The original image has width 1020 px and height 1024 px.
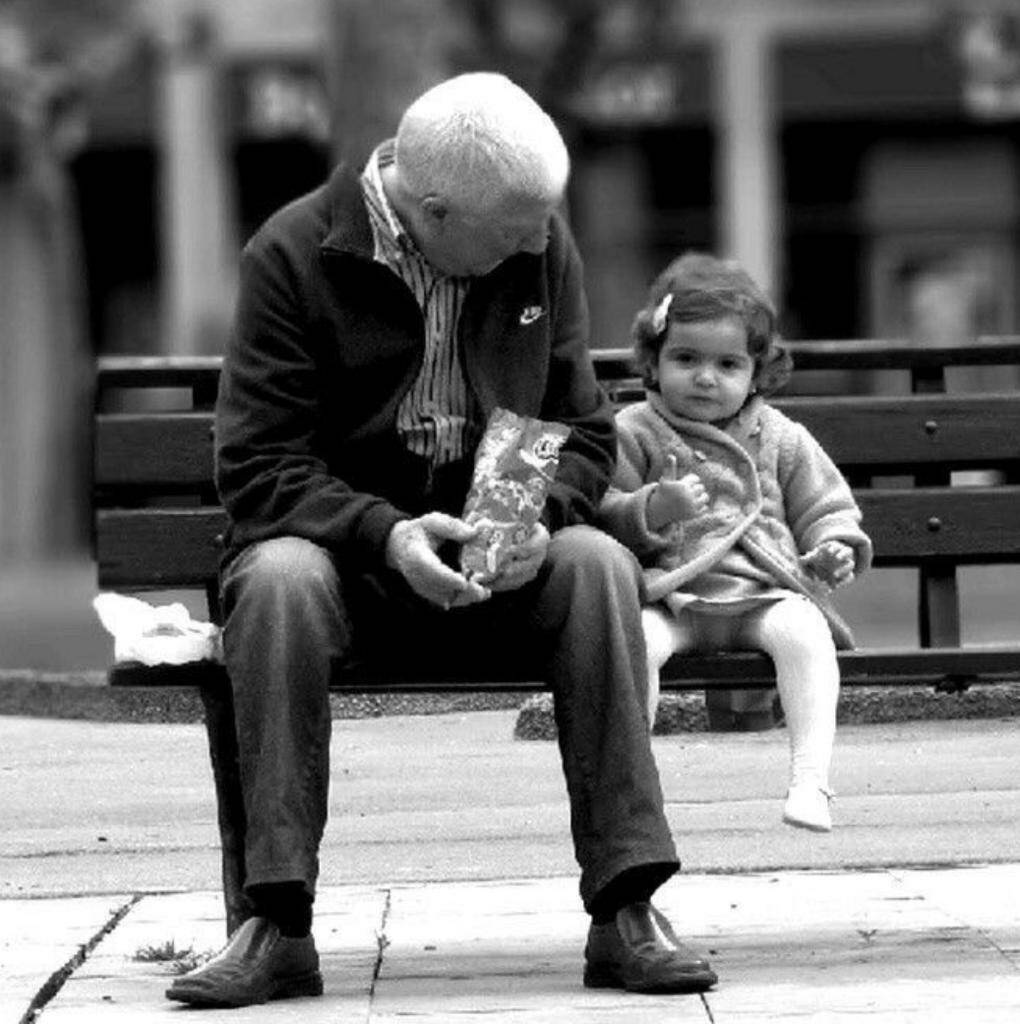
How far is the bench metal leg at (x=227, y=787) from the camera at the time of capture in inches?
212

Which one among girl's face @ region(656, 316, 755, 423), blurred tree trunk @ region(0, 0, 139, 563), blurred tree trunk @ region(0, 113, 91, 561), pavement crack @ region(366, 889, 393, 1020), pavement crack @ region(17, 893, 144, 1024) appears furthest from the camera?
blurred tree trunk @ region(0, 113, 91, 561)

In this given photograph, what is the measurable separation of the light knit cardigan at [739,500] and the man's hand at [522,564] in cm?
38

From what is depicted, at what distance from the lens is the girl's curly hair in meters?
5.67

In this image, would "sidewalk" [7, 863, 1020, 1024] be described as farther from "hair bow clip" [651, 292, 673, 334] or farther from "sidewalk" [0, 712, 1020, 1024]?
"hair bow clip" [651, 292, 673, 334]

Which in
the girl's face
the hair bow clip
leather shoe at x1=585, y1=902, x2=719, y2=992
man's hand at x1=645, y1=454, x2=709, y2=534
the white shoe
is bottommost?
leather shoe at x1=585, y1=902, x2=719, y2=992

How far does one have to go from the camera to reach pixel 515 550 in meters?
5.16

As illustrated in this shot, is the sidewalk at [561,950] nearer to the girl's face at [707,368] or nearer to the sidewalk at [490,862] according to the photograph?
the sidewalk at [490,862]

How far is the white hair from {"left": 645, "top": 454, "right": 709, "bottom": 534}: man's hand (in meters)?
0.54

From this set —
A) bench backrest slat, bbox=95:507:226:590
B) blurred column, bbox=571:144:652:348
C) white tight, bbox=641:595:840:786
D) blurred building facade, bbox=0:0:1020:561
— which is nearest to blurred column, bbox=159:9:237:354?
blurred building facade, bbox=0:0:1020:561

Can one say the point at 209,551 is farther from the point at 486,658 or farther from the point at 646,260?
the point at 646,260

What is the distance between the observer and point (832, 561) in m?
5.54

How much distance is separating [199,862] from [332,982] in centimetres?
128

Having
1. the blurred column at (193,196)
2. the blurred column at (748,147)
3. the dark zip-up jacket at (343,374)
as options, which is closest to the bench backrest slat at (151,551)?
the dark zip-up jacket at (343,374)

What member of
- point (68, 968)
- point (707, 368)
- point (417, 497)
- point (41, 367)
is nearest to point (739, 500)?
point (707, 368)
